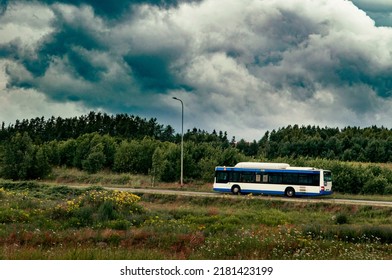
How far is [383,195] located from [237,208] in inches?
690

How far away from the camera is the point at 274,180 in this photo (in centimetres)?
4434

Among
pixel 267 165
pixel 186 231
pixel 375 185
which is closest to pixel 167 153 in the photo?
pixel 267 165

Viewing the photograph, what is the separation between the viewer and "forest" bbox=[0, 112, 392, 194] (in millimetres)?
52062

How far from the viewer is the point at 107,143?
83.2 metres

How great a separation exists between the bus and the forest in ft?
Answer: 28.2

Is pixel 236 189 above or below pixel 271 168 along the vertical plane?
below

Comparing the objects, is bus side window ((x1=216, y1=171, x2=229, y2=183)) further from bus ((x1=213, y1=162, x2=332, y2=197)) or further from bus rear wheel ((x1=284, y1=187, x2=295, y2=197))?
bus rear wheel ((x1=284, y1=187, x2=295, y2=197))

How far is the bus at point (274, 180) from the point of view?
139 feet

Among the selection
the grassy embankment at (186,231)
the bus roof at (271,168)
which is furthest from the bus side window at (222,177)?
the grassy embankment at (186,231)

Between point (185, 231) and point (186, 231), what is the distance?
9cm

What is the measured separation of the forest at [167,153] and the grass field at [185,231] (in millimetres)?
15293

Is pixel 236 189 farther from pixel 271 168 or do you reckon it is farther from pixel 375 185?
pixel 375 185

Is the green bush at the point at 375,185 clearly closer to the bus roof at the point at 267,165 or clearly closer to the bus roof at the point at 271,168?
the bus roof at the point at 271,168

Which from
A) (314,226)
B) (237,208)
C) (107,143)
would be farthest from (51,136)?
(314,226)
